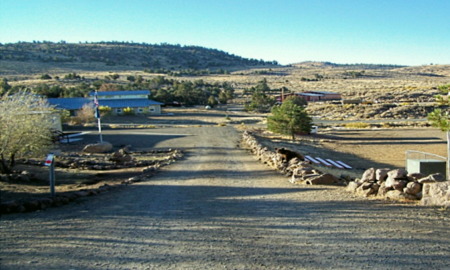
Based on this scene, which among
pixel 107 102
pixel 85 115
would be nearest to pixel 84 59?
pixel 107 102

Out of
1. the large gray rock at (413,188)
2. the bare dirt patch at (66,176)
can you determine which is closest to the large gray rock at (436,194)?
the large gray rock at (413,188)

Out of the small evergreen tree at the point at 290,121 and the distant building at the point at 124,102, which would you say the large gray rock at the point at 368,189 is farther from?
the distant building at the point at 124,102

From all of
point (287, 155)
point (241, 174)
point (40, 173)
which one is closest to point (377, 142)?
point (287, 155)

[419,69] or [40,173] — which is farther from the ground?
[419,69]

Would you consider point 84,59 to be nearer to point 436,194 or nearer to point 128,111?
point 128,111

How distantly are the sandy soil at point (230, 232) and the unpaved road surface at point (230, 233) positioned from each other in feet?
0.05

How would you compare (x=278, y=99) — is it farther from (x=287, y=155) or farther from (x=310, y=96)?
(x=287, y=155)

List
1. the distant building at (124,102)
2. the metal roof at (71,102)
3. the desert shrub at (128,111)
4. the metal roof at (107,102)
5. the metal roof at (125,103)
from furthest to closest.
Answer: the metal roof at (125,103) → the desert shrub at (128,111) → the distant building at (124,102) → the metal roof at (107,102) → the metal roof at (71,102)

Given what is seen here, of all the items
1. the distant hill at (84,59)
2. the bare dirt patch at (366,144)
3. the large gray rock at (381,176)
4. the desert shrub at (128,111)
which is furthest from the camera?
the distant hill at (84,59)

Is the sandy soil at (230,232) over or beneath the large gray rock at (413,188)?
beneath

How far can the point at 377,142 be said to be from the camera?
39469mm

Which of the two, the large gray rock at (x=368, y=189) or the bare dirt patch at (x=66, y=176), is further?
the bare dirt patch at (x=66, y=176)

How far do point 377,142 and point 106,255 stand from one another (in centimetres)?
3710

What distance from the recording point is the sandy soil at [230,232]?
588 cm
